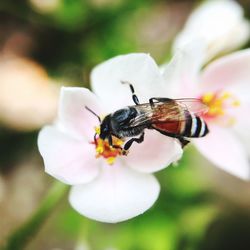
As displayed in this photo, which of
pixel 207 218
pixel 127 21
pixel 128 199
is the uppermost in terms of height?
pixel 128 199

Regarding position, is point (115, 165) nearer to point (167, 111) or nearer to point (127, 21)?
point (167, 111)

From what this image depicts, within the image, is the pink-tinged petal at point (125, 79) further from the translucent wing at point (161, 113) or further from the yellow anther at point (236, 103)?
the yellow anther at point (236, 103)

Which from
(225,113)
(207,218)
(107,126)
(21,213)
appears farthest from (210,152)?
(21,213)

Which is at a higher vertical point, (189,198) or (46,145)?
(46,145)

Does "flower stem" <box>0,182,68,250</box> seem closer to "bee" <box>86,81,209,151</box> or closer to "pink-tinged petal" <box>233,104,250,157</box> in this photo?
"bee" <box>86,81,209,151</box>

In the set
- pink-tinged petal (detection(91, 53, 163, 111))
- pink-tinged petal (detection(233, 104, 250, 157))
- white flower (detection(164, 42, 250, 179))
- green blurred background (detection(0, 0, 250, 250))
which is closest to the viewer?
pink-tinged petal (detection(91, 53, 163, 111))

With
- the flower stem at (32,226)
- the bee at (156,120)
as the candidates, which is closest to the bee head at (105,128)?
the bee at (156,120)

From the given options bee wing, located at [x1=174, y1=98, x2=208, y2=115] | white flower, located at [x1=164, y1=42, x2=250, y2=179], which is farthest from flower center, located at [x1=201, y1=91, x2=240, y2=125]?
bee wing, located at [x1=174, y1=98, x2=208, y2=115]
